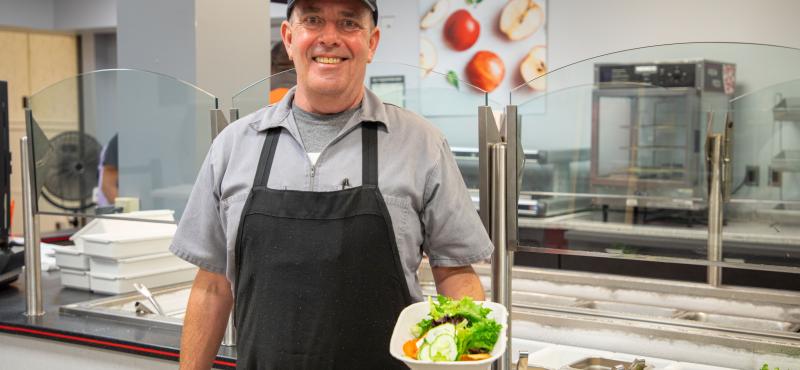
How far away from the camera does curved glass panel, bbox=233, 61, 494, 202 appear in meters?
2.32

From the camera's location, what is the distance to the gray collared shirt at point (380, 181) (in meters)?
1.72

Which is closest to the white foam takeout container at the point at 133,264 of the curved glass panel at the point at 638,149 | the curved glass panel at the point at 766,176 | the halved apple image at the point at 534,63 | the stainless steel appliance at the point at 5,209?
the stainless steel appliance at the point at 5,209

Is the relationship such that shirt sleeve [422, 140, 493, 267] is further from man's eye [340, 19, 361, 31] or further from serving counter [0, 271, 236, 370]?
serving counter [0, 271, 236, 370]

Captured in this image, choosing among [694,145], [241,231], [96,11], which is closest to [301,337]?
[241,231]

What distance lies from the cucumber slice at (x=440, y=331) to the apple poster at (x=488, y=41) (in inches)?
202

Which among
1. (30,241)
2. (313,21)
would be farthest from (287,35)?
(30,241)

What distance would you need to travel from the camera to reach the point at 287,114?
1.80m

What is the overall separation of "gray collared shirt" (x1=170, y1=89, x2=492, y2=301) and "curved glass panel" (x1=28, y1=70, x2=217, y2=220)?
826 millimetres

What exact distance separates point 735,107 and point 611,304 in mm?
741

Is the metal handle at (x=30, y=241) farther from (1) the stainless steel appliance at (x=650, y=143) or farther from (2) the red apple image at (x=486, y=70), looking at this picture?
(2) the red apple image at (x=486, y=70)

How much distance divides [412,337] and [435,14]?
5.60m

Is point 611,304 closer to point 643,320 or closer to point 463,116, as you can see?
point 643,320

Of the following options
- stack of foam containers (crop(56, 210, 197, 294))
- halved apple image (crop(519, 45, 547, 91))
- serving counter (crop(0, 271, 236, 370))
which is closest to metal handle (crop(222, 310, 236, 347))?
serving counter (crop(0, 271, 236, 370))

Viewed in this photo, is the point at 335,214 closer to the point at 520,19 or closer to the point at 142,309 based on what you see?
the point at 142,309
